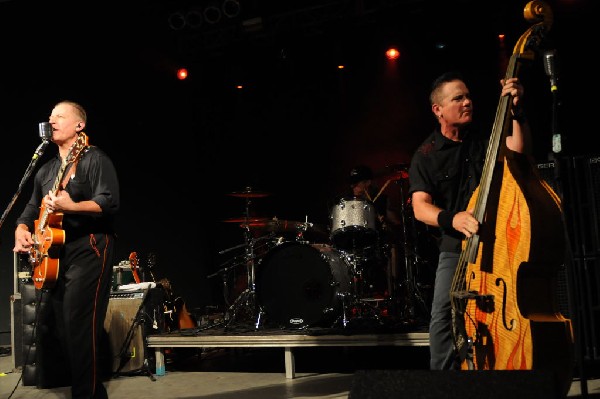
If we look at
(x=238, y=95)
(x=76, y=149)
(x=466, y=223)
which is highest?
(x=238, y=95)

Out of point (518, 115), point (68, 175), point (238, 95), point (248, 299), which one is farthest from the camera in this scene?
point (238, 95)

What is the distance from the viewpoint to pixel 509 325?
2.70 meters

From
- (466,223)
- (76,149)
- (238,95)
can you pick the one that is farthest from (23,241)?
(238,95)

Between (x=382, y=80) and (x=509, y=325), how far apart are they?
8276mm

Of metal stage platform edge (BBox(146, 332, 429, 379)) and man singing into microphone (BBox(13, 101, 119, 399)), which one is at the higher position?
man singing into microphone (BBox(13, 101, 119, 399))

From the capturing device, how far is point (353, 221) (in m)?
6.67

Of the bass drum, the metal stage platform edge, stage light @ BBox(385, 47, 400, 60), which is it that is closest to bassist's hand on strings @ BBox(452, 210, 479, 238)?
the metal stage platform edge

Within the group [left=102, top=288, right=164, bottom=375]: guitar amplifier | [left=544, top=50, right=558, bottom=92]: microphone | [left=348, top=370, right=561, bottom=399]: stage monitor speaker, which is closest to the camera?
[left=348, top=370, right=561, bottom=399]: stage monitor speaker

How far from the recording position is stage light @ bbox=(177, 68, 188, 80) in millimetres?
10484

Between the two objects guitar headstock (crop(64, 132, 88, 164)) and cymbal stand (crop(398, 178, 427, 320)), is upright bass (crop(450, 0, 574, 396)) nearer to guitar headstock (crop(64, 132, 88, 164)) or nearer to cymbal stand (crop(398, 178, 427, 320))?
guitar headstock (crop(64, 132, 88, 164))

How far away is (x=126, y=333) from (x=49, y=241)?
2844 mm

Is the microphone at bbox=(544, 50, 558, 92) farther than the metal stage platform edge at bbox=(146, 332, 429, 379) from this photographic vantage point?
No

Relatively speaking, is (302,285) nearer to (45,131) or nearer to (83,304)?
(83,304)

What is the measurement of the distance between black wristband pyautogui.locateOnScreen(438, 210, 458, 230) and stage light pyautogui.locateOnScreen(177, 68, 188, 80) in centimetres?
809
